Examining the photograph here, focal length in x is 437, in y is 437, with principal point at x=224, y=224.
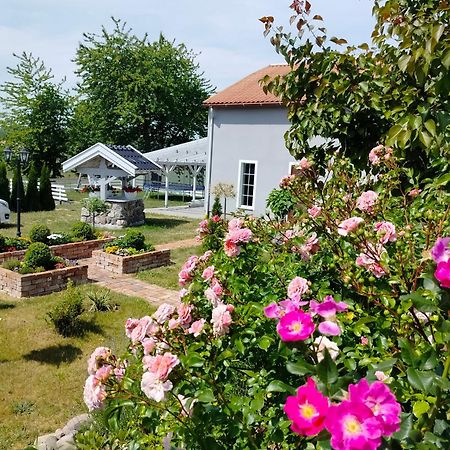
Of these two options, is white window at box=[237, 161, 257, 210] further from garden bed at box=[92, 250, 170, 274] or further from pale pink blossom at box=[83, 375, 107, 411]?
pale pink blossom at box=[83, 375, 107, 411]

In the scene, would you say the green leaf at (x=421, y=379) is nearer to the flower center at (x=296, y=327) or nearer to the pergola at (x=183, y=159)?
the flower center at (x=296, y=327)

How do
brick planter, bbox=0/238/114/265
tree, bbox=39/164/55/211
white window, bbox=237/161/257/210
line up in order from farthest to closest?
tree, bbox=39/164/55/211 < white window, bbox=237/161/257/210 < brick planter, bbox=0/238/114/265

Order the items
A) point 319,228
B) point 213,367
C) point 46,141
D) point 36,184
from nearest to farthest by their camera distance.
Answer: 1. point 213,367
2. point 319,228
3. point 36,184
4. point 46,141

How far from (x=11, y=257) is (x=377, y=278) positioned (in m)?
9.17

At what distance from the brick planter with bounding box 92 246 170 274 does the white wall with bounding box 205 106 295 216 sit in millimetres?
6287

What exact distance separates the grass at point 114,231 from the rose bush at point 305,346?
10944 millimetres

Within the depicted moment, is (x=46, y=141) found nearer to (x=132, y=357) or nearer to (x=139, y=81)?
(x=139, y=81)

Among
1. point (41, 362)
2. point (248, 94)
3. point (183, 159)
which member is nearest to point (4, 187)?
point (183, 159)

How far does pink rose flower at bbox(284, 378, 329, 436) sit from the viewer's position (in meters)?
0.88

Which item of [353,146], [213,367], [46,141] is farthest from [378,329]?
[46,141]

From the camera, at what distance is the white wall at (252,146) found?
15.8 m

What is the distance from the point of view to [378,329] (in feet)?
5.82

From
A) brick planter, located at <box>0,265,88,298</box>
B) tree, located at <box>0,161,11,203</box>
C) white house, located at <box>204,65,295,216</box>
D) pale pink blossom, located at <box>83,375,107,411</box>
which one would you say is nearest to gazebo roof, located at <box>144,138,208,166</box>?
white house, located at <box>204,65,295,216</box>

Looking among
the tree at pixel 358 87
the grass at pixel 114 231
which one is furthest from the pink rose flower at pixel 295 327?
the grass at pixel 114 231
